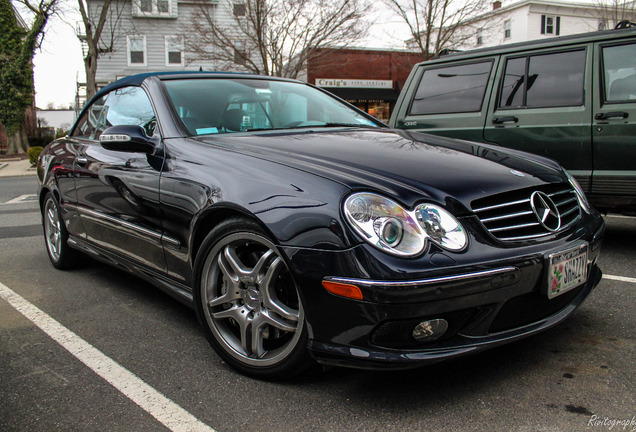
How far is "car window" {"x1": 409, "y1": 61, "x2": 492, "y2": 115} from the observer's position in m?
5.39

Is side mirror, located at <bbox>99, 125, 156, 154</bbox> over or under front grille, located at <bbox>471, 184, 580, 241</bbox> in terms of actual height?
over

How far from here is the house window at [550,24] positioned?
39406mm

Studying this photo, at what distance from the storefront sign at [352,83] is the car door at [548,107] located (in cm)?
2390

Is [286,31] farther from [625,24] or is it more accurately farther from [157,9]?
[625,24]

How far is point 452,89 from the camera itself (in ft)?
18.3

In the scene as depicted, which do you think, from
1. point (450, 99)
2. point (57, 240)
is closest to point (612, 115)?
point (450, 99)

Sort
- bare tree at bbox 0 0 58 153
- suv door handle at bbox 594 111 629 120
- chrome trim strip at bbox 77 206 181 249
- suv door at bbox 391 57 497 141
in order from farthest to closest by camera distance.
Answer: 1. bare tree at bbox 0 0 58 153
2. suv door at bbox 391 57 497 141
3. suv door handle at bbox 594 111 629 120
4. chrome trim strip at bbox 77 206 181 249

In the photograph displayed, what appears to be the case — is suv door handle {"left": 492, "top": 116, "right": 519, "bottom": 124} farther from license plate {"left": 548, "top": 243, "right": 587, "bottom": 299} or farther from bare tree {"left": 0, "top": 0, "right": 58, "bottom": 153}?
bare tree {"left": 0, "top": 0, "right": 58, "bottom": 153}

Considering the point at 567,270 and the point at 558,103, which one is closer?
the point at 567,270

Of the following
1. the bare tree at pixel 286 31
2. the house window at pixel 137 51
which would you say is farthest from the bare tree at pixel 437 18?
the house window at pixel 137 51

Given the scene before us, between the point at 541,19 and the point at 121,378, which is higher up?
the point at 541,19

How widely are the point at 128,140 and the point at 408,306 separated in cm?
187

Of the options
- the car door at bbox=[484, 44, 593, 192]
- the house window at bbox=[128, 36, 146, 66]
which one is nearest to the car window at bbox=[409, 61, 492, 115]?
the car door at bbox=[484, 44, 593, 192]

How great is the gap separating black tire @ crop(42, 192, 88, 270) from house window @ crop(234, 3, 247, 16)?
18.0 metres
